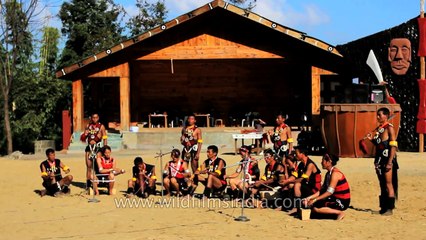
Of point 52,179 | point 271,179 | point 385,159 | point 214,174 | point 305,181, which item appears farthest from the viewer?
point 52,179

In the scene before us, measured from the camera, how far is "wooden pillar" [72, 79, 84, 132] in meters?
21.1

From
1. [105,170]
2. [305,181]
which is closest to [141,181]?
[105,170]

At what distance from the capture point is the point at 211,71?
2414 centimetres

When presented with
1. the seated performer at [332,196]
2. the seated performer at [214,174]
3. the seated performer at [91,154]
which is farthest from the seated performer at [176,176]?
the seated performer at [332,196]

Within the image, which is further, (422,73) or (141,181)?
(422,73)

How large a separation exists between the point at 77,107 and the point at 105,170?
955 cm

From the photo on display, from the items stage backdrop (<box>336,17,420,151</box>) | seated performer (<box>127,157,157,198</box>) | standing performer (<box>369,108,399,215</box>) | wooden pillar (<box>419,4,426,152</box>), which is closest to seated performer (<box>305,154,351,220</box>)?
standing performer (<box>369,108,399,215</box>)

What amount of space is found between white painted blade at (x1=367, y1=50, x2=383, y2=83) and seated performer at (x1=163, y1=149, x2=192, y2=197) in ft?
25.5

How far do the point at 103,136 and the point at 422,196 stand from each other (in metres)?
5.89

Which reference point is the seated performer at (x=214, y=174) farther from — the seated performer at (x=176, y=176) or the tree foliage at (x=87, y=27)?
the tree foliage at (x=87, y=27)

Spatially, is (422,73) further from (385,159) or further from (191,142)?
(385,159)

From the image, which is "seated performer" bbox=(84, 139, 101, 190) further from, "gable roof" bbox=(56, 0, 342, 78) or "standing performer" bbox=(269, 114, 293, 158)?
"gable roof" bbox=(56, 0, 342, 78)

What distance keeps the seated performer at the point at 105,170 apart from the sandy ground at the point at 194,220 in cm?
28

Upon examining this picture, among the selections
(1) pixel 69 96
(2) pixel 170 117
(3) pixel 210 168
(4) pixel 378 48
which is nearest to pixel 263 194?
(3) pixel 210 168
